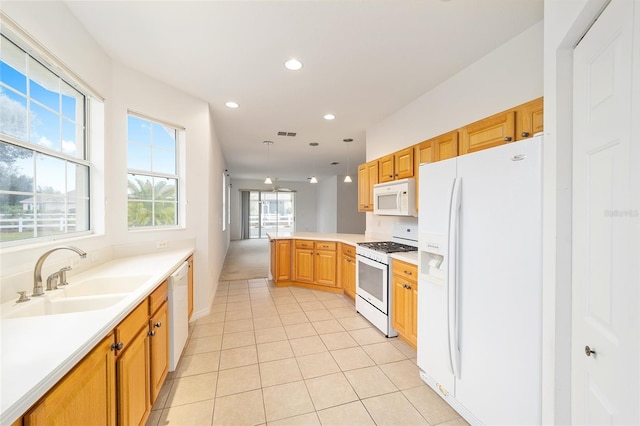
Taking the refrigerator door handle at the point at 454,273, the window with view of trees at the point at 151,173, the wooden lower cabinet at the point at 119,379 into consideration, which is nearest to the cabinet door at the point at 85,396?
the wooden lower cabinet at the point at 119,379

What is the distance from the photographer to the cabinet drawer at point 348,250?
12.4 ft

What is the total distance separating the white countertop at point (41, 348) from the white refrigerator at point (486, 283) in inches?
74.7

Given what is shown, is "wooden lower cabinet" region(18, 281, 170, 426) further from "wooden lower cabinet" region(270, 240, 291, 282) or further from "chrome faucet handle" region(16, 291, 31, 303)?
"wooden lower cabinet" region(270, 240, 291, 282)

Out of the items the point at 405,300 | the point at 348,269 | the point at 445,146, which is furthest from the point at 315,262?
the point at 445,146

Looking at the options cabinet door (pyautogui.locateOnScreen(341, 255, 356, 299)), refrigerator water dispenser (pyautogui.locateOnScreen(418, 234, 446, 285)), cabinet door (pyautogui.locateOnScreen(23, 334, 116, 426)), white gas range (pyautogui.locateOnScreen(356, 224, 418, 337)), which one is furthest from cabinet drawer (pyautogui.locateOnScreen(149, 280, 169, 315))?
cabinet door (pyautogui.locateOnScreen(341, 255, 356, 299))

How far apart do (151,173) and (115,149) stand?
0.45 meters

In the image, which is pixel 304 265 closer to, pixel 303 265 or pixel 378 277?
pixel 303 265

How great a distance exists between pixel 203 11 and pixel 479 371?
305cm

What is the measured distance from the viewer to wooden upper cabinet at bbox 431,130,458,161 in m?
2.36

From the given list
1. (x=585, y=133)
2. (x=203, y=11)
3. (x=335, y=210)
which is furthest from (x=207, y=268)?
(x=335, y=210)

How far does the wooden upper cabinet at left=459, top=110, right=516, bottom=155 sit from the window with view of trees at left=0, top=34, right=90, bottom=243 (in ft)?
10.4

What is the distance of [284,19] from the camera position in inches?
73.7

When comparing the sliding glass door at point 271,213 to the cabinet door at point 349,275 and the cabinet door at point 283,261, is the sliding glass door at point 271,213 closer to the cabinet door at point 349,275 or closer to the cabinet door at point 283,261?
the cabinet door at point 283,261

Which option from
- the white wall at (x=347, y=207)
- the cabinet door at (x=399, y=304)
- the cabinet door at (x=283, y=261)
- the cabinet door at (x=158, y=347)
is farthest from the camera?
the white wall at (x=347, y=207)
